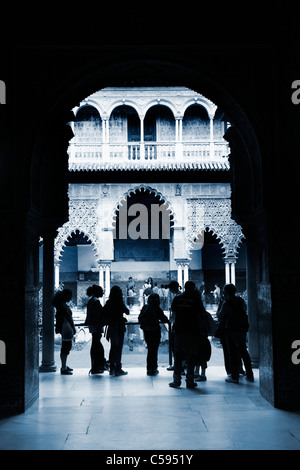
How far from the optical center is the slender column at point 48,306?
701 centimetres

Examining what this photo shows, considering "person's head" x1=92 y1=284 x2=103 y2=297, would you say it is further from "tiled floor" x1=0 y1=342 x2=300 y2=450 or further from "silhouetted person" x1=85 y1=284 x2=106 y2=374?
"tiled floor" x1=0 y1=342 x2=300 y2=450

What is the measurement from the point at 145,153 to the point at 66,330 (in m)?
14.2

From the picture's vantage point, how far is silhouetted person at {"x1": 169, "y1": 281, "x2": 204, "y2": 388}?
564 centimetres

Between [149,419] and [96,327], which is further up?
[96,327]

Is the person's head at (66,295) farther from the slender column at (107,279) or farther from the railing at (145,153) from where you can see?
the railing at (145,153)

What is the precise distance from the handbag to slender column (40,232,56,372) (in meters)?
0.49

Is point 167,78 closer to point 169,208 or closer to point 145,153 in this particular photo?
point 169,208

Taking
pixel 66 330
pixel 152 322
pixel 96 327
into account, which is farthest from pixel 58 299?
pixel 152 322

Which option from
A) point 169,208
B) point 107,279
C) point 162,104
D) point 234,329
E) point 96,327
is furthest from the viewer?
point 162,104

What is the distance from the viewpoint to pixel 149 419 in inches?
171

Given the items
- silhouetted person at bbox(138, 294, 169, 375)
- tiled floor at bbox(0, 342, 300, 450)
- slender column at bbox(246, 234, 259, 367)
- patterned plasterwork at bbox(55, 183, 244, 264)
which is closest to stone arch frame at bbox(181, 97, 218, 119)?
patterned plasterwork at bbox(55, 183, 244, 264)

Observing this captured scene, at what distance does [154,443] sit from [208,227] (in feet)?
54.7

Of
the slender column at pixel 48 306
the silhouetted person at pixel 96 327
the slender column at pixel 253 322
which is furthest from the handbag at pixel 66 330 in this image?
the slender column at pixel 253 322

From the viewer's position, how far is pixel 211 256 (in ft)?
74.4
